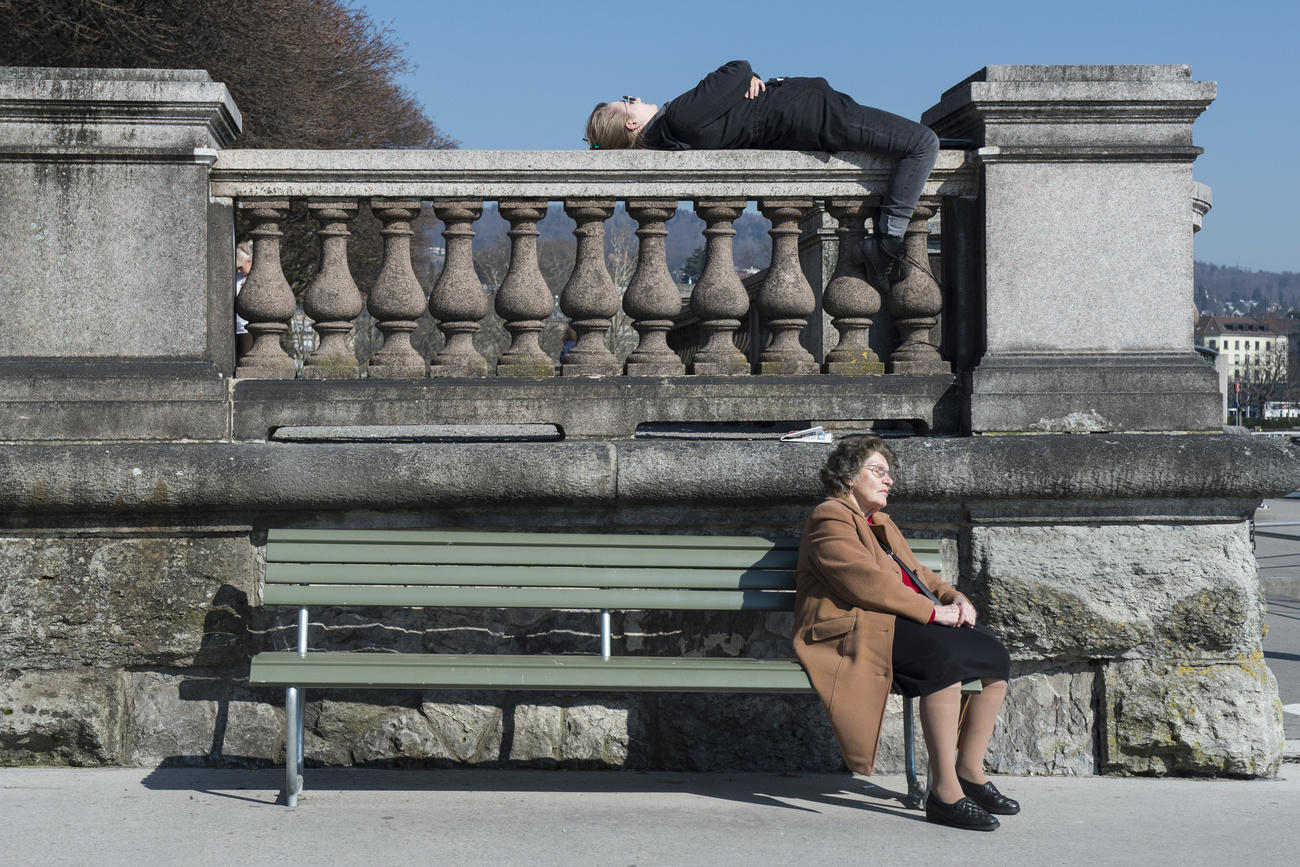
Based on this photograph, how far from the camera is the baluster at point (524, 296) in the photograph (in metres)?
5.37

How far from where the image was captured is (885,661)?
454cm

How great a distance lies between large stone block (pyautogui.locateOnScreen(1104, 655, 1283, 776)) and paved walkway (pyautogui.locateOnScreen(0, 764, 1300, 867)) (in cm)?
8

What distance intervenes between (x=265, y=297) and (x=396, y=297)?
0.49 m

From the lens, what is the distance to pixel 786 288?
546cm

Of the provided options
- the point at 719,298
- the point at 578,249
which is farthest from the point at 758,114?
the point at 578,249

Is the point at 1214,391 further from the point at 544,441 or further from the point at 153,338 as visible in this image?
the point at 153,338

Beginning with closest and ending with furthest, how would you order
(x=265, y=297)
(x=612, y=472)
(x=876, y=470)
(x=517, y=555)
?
1. (x=876, y=470)
2. (x=517, y=555)
3. (x=612, y=472)
4. (x=265, y=297)

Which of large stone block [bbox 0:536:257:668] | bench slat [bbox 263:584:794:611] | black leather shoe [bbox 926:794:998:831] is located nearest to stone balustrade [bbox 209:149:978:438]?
large stone block [bbox 0:536:257:668]

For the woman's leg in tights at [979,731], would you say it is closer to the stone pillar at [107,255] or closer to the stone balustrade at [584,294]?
the stone balustrade at [584,294]

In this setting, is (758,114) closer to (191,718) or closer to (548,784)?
(548,784)

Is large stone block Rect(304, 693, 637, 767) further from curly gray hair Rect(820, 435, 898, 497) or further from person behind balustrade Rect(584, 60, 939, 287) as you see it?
person behind balustrade Rect(584, 60, 939, 287)

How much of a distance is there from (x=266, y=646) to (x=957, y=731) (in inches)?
94.1

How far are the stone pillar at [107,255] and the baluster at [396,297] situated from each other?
0.60 meters

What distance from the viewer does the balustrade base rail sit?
5293mm
